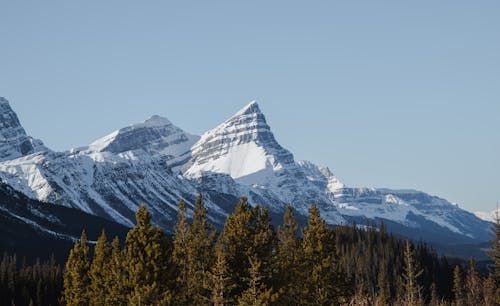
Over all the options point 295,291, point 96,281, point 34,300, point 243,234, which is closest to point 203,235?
point 243,234

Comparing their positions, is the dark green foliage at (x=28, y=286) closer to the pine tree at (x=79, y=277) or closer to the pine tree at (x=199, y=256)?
the pine tree at (x=79, y=277)

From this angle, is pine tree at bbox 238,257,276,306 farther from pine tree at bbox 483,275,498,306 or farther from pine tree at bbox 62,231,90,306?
pine tree at bbox 483,275,498,306

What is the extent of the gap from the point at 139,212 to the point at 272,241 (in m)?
13.7

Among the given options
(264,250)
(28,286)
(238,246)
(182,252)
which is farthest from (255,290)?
(28,286)

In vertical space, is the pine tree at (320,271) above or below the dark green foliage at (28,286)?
above

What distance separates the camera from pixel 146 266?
67.6m

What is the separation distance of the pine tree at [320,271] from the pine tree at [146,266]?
1631 centimetres

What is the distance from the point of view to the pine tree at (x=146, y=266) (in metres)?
66.6

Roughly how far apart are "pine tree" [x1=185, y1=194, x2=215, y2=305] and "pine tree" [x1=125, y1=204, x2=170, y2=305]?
174 inches

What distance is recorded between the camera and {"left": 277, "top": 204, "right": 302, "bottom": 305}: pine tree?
6906 centimetres

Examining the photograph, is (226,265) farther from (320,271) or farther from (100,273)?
(100,273)

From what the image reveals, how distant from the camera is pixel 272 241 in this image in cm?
6900

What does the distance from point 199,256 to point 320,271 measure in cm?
1315

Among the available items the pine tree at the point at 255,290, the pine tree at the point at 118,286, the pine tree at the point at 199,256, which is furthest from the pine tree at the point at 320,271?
the pine tree at the point at 118,286
